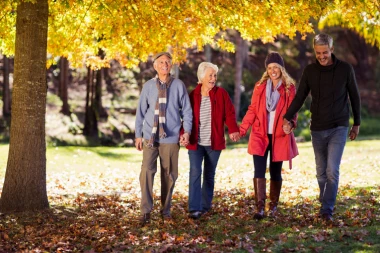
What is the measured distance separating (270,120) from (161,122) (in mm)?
1402

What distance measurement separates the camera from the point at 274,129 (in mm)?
8750

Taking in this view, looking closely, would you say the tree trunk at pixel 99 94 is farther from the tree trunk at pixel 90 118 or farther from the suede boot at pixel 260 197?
the suede boot at pixel 260 197

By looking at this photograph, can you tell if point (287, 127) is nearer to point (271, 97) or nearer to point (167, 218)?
point (271, 97)

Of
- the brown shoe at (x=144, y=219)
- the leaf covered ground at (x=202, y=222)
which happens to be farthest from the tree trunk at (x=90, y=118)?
the brown shoe at (x=144, y=219)

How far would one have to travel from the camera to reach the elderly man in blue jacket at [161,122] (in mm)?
8680

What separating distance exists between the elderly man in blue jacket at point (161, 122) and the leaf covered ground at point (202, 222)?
24.7 inches

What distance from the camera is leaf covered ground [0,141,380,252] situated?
24.1 ft

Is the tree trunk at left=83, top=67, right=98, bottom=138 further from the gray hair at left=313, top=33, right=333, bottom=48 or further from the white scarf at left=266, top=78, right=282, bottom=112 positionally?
the gray hair at left=313, top=33, right=333, bottom=48

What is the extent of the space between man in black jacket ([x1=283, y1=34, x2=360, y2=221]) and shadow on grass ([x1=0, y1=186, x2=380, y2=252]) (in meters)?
0.57

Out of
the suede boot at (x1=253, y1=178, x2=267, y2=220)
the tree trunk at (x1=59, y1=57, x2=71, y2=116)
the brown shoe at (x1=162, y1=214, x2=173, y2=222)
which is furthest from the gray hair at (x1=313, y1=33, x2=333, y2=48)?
the tree trunk at (x1=59, y1=57, x2=71, y2=116)

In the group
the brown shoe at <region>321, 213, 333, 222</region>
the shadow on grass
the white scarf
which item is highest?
the white scarf

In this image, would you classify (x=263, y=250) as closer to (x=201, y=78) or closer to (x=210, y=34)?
(x=201, y=78)

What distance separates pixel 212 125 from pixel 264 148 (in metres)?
0.76

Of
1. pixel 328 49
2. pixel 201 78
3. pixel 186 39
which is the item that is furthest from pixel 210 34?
pixel 328 49
